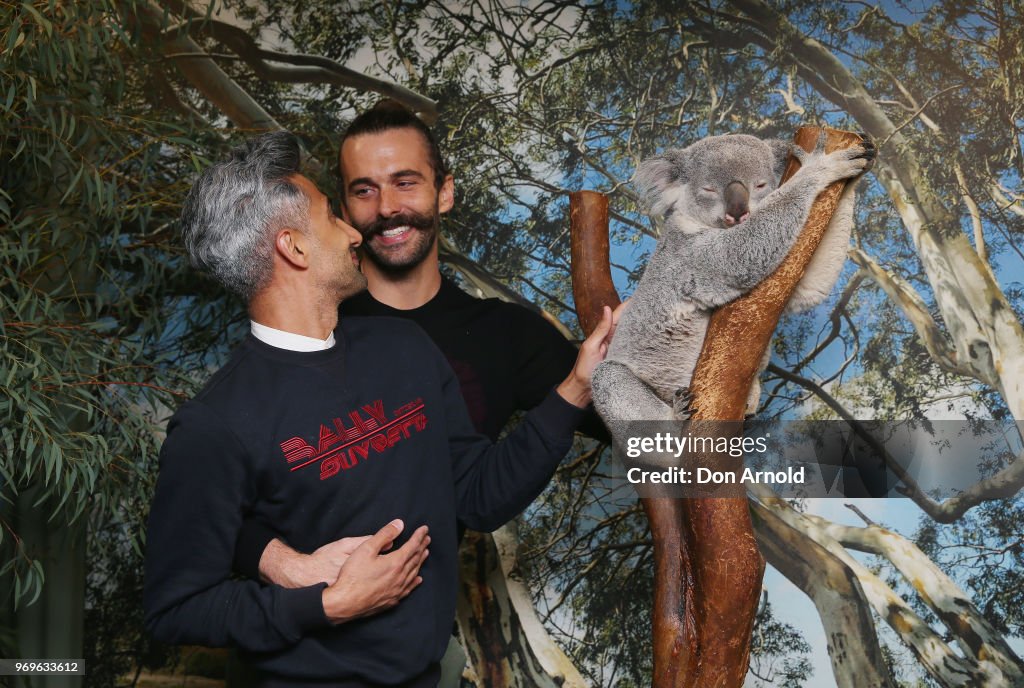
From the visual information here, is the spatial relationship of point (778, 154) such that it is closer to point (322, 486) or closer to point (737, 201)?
point (737, 201)

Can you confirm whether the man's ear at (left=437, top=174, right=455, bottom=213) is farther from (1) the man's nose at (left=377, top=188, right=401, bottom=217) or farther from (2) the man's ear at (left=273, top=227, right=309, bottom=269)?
(2) the man's ear at (left=273, top=227, right=309, bottom=269)

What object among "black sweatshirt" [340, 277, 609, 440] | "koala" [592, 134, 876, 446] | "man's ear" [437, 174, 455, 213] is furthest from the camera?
"man's ear" [437, 174, 455, 213]

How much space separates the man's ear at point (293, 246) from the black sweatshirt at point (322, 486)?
0.49 feet

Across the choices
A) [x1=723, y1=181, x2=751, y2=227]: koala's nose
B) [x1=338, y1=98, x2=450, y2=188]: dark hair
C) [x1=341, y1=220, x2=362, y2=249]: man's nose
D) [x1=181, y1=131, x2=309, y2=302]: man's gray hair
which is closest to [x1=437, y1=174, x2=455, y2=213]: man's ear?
[x1=338, y1=98, x2=450, y2=188]: dark hair

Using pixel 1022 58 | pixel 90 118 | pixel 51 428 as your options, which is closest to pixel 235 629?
pixel 51 428

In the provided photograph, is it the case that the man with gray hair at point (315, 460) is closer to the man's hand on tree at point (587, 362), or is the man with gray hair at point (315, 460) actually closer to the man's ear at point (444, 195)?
the man's hand on tree at point (587, 362)

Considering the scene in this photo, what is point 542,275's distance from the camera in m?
2.90

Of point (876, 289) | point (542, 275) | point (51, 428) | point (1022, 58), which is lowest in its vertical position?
point (51, 428)

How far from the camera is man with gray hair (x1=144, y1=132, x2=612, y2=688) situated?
124 centimetres

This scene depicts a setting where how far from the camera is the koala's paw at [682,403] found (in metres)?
1.46

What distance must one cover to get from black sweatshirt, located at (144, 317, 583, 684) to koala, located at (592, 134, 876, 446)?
0.46 feet

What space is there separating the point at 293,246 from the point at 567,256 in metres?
1.58

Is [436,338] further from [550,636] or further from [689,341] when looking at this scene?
[550,636]

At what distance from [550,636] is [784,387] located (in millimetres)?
1124
